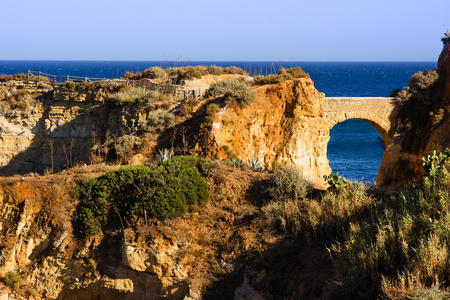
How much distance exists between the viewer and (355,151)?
45.3 metres

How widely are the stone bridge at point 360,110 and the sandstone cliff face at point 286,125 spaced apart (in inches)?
31.0

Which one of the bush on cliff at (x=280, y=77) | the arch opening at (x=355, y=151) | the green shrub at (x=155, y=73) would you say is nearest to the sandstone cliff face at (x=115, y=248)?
the bush on cliff at (x=280, y=77)

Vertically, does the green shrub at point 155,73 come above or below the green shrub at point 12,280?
above

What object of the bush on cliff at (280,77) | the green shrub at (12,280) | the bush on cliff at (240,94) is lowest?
the green shrub at (12,280)

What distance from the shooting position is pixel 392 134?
23438mm

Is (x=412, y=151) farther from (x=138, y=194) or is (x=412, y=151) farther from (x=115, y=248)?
(x=115, y=248)

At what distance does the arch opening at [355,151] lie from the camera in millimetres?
37094

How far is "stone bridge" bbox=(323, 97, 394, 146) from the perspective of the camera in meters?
21.7

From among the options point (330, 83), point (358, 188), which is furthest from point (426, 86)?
point (330, 83)

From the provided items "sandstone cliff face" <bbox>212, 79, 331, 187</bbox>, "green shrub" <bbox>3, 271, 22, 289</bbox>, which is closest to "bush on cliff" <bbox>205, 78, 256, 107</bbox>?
"sandstone cliff face" <bbox>212, 79, 331, 187</bbox>

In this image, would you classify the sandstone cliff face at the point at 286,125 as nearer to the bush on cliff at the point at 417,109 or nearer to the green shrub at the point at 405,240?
the bush on cliff at the point at 417,109

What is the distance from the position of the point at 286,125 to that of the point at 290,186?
859 cm

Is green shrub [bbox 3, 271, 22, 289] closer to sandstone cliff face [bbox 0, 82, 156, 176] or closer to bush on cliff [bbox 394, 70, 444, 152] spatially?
sandstone cliff face [bbox 0, 82, 156, 176]

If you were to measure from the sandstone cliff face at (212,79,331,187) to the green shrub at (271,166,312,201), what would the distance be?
6525mm
